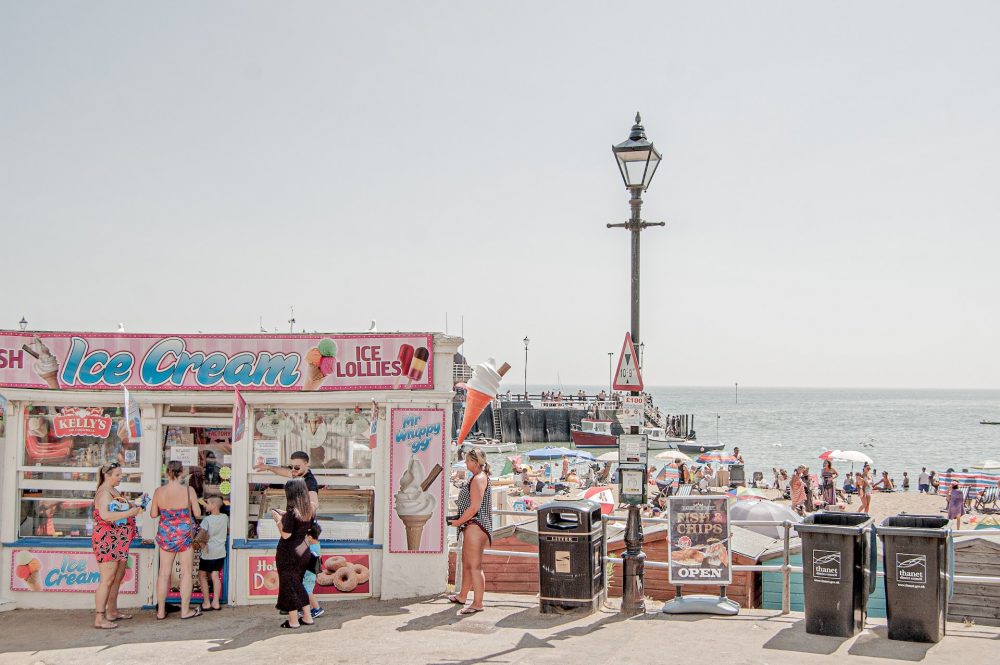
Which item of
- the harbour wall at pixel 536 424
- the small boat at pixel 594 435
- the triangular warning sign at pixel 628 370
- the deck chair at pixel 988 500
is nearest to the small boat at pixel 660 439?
the small boat at pixel 594 435

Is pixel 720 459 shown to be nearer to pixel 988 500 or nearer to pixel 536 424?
pixel 988 500

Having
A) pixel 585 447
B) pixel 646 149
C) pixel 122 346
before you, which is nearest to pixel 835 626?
pixel 646 149

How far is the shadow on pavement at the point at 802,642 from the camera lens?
22.7 feet

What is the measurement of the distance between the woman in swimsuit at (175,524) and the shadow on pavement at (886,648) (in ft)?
19.6

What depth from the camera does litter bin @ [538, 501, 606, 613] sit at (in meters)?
8.10

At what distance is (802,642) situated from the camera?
23.4ft

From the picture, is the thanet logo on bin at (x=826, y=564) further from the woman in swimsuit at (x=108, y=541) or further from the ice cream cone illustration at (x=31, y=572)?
the ice cream cone illustration at (x=31, y=572)

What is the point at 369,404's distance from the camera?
9.22 m

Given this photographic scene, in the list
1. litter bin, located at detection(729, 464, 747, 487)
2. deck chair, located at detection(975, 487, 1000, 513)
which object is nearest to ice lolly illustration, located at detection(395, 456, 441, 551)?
deck chair, located at detection(975, 487, 1000, 513)

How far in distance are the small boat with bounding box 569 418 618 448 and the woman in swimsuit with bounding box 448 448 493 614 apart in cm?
5987

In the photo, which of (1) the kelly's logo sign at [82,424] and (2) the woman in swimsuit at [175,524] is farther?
(1) the kelly's logo sign at [82,424]

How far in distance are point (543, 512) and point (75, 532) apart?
5.09 meters

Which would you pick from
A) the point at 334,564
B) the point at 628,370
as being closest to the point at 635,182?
the point at 628,370

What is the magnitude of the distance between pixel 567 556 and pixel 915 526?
10.1 feet
